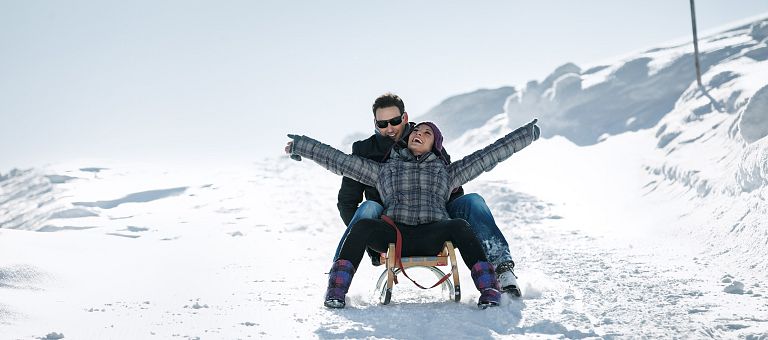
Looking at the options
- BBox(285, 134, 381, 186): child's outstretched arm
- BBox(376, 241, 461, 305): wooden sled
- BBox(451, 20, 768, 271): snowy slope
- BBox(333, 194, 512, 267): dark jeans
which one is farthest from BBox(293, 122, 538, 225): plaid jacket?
BBox(451, 20, 768, 271): snowy slope

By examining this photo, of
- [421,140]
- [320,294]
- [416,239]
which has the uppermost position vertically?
[421,140]

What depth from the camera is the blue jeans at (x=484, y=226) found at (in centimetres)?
412

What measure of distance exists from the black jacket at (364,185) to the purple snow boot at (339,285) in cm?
84

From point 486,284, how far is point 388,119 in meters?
1.42

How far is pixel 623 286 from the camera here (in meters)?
4.34

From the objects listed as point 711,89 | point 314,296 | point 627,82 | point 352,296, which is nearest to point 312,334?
point 352,296

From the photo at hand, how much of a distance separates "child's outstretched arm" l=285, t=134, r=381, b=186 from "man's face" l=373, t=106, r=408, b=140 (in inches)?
11.0

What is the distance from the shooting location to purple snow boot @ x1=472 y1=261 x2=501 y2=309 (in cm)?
365

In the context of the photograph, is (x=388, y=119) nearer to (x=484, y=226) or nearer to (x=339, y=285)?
(x=484, y=226)

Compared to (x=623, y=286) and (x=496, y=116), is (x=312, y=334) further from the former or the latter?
(x=496, y=116)

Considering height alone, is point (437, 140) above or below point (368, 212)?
above

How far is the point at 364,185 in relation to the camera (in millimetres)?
4680

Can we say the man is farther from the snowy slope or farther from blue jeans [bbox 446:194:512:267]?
the snowy slope

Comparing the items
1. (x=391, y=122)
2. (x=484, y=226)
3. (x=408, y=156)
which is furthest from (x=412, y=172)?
(x=484, y=226)
